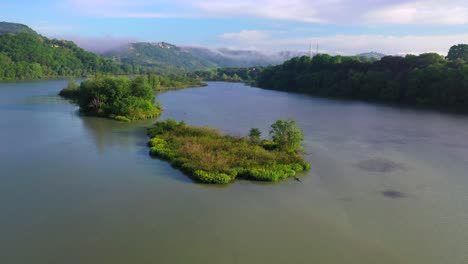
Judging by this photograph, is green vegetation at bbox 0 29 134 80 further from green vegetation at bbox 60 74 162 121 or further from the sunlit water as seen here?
the sunlit water

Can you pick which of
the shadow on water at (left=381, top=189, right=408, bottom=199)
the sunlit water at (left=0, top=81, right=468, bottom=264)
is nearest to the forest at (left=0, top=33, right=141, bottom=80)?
the sunlit water at (left=0, top=81, right=468, bottom=264)

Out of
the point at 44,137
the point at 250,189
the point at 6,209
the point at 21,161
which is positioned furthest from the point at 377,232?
the point at 44,137

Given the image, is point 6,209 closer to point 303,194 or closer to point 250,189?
point 250,189

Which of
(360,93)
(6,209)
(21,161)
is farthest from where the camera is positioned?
(360,93)

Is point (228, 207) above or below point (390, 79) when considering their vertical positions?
below

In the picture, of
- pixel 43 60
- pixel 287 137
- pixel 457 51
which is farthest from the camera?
pixel 43 60

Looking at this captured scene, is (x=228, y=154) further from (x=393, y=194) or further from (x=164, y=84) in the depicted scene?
(x=164, y=84)

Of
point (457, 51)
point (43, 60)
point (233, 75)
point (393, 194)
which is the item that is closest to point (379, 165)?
point (393, 194)

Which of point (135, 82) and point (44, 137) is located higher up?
point (135, 82)
